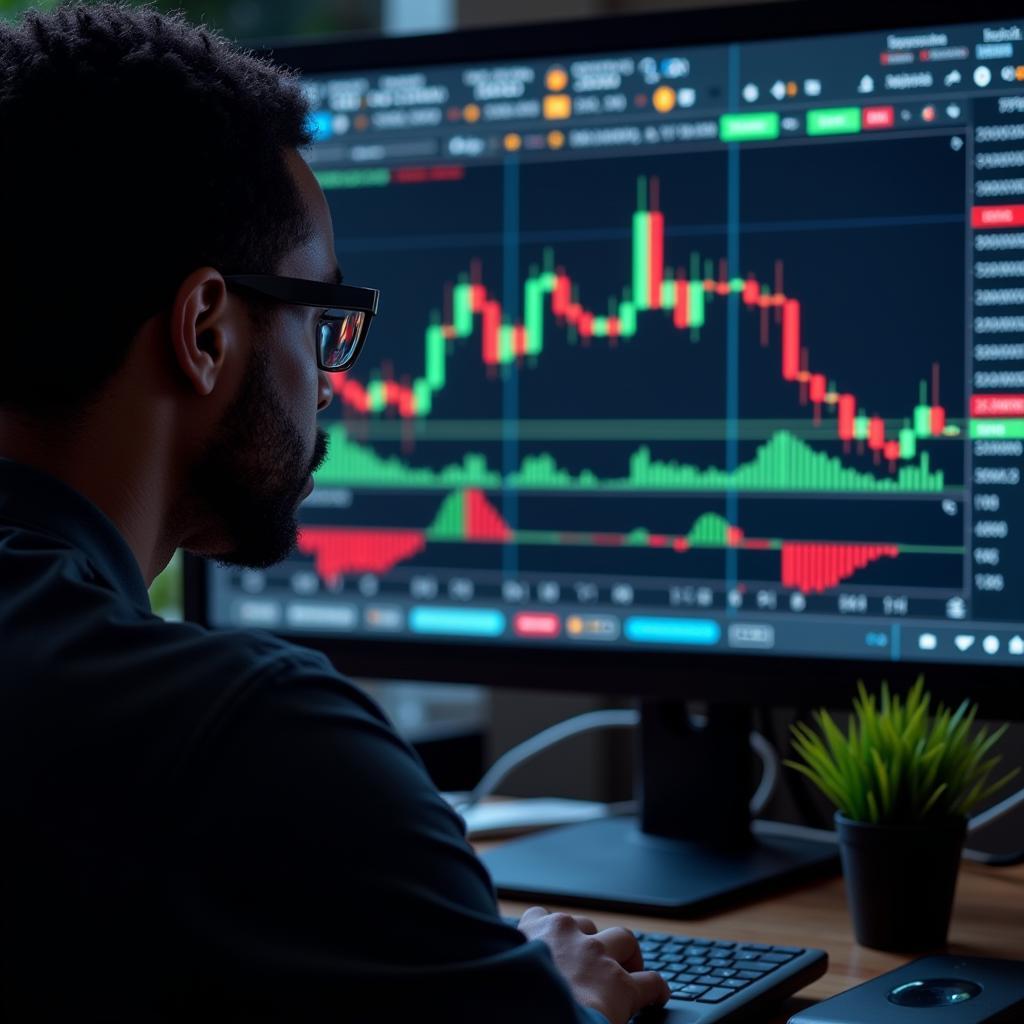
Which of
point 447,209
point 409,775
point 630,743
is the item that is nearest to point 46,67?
point 409,775

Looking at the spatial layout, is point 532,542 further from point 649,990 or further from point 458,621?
point 649,990

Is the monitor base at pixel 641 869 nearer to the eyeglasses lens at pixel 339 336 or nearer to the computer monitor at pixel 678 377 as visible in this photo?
the computer monitor at pixel 678 377

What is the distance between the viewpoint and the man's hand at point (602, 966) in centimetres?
75

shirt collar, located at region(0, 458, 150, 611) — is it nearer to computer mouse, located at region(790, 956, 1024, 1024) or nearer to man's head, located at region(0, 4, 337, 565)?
man's head, located at region(0, 4, 337, 565)

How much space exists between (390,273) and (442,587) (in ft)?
0.83

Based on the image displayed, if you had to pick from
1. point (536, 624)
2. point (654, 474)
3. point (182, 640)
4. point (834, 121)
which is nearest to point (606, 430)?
point (654, 474)

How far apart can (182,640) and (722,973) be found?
384 millimetres

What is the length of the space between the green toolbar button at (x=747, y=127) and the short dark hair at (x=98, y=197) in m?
0.46

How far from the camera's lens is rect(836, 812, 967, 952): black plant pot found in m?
0.94

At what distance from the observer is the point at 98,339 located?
73 cm

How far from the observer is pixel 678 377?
113cm

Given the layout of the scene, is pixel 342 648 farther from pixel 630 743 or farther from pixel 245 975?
pixel 245 975

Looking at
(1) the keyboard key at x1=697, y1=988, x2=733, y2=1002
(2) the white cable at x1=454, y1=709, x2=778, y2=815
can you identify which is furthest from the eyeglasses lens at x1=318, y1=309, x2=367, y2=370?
(2) the white cable at x1=454, y1=709, x2=778, y2=815

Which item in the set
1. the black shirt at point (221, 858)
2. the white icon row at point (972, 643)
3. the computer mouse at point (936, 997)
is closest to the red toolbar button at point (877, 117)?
the white icon row at point (972, 643)
